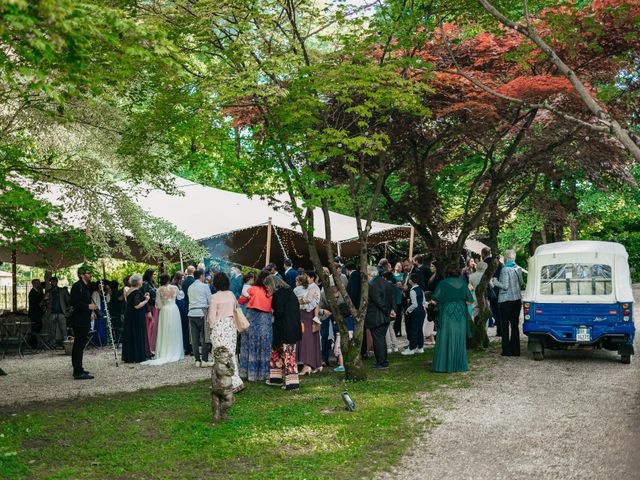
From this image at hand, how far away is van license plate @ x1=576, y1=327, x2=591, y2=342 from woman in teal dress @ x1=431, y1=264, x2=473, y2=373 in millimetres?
1961

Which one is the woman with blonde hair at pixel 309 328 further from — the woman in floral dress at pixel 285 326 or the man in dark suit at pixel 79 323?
the man in dark suit at pixel 79 323

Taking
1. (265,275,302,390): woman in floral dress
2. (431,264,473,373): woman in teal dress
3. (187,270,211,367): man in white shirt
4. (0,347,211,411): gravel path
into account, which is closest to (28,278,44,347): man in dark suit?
(0,347,211,411): gravel path

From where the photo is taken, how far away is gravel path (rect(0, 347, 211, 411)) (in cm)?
1083

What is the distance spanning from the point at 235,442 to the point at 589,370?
22.1ft

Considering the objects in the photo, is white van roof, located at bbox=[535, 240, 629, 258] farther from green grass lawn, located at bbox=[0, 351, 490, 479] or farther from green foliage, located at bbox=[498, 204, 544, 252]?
green foliage, located at bbox=[498, 204, 544, 252]

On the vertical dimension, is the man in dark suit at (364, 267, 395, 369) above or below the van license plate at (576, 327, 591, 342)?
above

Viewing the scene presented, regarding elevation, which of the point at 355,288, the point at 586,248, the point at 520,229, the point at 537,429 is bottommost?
the point at 537,429

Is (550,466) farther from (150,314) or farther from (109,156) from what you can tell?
(150,314)

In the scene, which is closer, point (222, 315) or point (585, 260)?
point (222, 315)

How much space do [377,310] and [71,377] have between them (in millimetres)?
5632

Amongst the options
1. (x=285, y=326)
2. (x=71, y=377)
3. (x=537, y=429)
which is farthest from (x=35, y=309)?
(x=537, y=429)

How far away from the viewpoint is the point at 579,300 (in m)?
12.2

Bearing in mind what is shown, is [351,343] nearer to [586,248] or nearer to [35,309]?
[586,248]

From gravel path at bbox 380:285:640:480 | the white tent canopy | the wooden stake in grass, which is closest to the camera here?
gravel path at bbox 380:285:640:480
